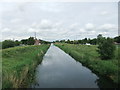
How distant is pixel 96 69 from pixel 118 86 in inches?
172

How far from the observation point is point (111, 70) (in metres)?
12.1

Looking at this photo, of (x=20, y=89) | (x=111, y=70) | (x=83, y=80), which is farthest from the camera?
(x=83, y=80)

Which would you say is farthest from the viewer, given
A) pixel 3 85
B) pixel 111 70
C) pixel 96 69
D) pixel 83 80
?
pixel 96 69

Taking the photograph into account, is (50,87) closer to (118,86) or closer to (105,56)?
(118,86)

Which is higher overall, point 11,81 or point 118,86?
point 11,81

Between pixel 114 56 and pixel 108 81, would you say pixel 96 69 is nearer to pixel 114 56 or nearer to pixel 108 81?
pixel 108 81

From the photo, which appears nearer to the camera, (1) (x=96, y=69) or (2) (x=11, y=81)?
(2) (x=11, y=81)

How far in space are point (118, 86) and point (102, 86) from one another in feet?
4.41

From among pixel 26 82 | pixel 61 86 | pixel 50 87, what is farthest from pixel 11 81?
pixel 61 86

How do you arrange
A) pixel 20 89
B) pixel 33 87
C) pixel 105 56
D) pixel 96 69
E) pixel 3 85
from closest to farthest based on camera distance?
pixel 3 85 < pixel 20 89 < pixel 33 87 < pixel 96 69 < pixel 105 56

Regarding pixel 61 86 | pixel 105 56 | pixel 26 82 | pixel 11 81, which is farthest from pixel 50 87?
pixel 105 56

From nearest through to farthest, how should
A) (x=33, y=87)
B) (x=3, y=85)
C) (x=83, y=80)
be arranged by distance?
(x=3, y=85)
(x=33, y=87)
(x=83, y=80)

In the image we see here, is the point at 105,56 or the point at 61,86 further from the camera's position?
the point at 105,56

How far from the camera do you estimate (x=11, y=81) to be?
930 cm
